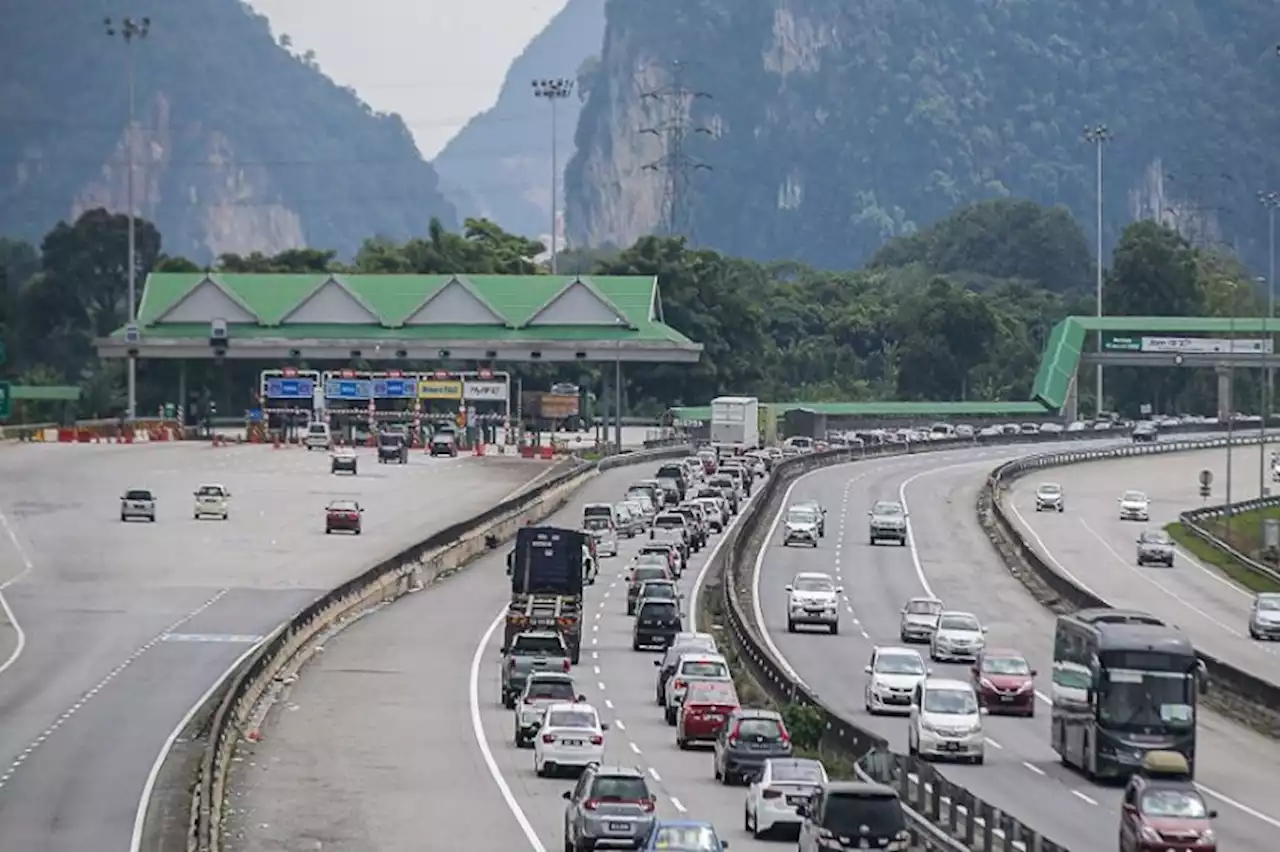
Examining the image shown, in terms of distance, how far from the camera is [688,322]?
189 metres

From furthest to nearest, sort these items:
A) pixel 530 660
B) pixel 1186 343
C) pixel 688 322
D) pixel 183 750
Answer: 1. pixel 688 322
2. pixel 1186 343
3. pixel 530 660
4. pixel 183 750

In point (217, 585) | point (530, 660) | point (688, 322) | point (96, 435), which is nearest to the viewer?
point (530, 660)

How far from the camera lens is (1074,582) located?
264 feet

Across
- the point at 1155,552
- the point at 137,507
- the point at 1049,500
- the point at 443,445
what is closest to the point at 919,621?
the point at 1155,552

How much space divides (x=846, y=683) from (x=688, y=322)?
132648mm

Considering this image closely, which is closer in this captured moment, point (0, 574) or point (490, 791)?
point (490, 791)

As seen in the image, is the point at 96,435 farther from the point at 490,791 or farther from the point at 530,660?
the point at 490,791

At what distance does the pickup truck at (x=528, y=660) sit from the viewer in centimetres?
5150

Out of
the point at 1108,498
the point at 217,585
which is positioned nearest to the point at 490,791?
the point at 217,585

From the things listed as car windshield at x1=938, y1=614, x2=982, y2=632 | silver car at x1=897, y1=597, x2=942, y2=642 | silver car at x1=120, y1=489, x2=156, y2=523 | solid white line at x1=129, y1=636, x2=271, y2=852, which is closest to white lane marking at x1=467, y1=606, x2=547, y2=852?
solid white line at x1=129, y1=636, x2=271, y2=852

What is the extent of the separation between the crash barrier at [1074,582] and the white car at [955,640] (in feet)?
16.8

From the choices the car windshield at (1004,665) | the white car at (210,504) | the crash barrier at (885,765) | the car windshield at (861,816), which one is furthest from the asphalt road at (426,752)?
the white car at (210,504)

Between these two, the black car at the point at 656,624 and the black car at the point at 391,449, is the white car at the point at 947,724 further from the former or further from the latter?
the black car at the point at 391,449

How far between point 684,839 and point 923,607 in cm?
3708
